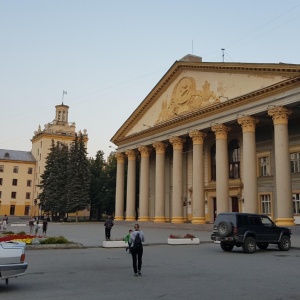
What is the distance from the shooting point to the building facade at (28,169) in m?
86.7

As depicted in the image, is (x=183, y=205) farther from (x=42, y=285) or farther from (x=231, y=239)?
(x=42, y=285)

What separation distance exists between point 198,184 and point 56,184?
30.3 metres

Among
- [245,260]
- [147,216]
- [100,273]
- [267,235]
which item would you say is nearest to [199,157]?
[147,216]

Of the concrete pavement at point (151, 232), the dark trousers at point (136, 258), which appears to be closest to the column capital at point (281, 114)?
the concrete pavement at point (151, 232)

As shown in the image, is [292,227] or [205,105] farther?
[205,105]

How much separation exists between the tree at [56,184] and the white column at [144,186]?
57.9ft

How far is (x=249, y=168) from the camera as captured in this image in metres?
30.6

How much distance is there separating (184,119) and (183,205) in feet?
33.5

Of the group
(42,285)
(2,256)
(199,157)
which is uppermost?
(199,157)

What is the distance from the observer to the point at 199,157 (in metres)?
36.8

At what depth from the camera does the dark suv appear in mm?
18016

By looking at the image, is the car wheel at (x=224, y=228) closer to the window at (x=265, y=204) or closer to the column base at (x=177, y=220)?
the window at (x=265, y=204)

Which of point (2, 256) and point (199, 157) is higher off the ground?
point (199, 157)

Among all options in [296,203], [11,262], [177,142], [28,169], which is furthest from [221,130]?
[28,169]
